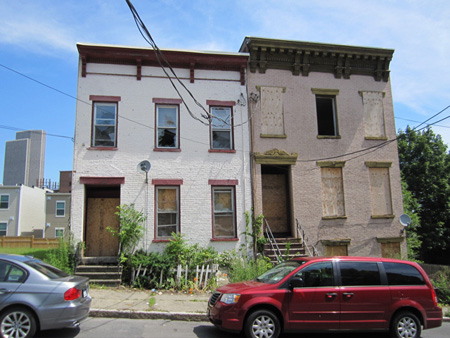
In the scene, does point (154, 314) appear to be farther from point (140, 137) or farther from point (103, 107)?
point (103, 107)

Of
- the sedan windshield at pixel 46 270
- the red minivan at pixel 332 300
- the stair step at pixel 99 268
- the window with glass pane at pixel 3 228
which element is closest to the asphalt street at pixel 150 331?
the red minivan at pixel 332 300

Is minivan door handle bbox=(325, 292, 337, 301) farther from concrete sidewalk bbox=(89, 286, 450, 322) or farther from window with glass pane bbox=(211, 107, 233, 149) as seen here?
window with glass pane bbox=(211, 107, 233, 149)

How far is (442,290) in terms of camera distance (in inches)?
458

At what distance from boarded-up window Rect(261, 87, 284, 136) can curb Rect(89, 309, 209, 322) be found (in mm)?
7940

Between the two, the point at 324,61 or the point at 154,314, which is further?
the point at 324,61

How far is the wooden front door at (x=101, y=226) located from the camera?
43.9 feet

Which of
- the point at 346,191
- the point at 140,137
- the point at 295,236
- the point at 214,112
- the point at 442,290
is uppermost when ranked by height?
the point at 214,112

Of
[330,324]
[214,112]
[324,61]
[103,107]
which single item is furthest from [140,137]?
[330,324]

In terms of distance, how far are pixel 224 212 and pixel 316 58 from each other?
7395mm

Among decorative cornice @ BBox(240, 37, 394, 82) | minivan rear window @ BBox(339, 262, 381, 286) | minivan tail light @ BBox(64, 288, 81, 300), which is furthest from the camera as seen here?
decorative cornice @ BBox(240, 37, 394, 82)

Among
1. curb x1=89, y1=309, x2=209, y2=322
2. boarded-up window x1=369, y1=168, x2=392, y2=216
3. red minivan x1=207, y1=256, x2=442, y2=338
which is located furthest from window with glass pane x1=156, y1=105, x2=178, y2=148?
boarded-up window x1=369, y1=168, x2=392, y2=216

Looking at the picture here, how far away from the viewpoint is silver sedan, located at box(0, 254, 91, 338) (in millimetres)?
6195

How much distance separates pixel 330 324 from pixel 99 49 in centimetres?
1170

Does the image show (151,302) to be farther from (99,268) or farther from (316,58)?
(316,58)
